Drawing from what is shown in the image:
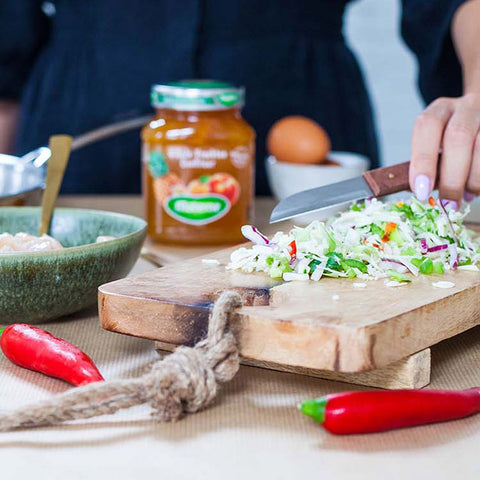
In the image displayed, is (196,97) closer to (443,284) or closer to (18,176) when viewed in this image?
(18,176)

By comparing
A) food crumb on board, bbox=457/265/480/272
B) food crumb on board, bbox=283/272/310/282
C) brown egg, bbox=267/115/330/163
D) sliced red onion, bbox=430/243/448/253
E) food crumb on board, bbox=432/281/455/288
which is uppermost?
food crumb on board, bbox=432/281/455/288

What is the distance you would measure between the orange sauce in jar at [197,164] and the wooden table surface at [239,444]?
656 millimetres

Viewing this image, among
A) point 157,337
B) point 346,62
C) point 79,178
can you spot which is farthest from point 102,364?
point 346,62

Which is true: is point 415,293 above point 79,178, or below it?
above

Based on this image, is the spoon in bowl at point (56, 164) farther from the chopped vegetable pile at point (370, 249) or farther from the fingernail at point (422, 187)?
the fingernail at point (422, 187)

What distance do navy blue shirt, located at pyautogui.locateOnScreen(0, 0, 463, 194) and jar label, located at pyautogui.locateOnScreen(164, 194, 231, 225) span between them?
1.68 ft

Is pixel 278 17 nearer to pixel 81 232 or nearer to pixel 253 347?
pixel 81 232

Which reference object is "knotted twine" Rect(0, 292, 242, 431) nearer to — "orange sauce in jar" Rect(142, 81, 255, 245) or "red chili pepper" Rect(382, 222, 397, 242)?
"red chili pepper" Rect(382, 222, 397, 242)

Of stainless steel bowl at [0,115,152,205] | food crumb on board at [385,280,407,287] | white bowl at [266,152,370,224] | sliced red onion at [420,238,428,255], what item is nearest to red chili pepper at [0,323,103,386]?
food crumb on board at [385,280,407,287]

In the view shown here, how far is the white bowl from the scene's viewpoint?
6.28ft

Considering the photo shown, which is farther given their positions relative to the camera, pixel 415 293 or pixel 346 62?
pixel 346 62

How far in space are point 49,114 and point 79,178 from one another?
0.19m

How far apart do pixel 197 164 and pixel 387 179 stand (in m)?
0.40

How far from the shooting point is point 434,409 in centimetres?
94
